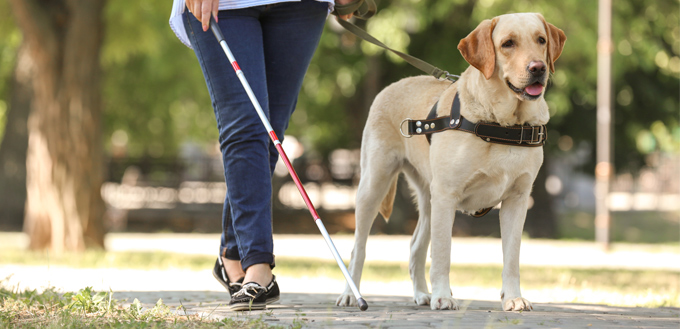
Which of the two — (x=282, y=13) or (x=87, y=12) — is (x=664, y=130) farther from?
(x=282, y=13)

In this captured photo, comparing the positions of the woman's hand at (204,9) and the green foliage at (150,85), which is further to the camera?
the green foliage at (150,85)

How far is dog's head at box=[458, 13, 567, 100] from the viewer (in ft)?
12.4

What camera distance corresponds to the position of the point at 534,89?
377cm

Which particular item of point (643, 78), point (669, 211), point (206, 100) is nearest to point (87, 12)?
point (206, 100)

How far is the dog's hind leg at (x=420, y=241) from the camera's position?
4688 millimetres

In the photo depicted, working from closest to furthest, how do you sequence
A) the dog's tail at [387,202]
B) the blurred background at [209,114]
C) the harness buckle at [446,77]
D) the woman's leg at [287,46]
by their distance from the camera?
the woman's leg at [287,46] → the harness buckle at [446,77] → the dog's tail at [387,202] → the blurred background at [209,114]

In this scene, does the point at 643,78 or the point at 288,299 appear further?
the point at 643,78

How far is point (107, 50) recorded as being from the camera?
45.1ft

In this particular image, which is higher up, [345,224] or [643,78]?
[643,78]

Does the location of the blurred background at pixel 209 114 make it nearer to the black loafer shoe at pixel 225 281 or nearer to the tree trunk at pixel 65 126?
the tree trunk at pixel 65 126

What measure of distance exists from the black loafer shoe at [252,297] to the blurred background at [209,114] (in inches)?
306

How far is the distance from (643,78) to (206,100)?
9925mm

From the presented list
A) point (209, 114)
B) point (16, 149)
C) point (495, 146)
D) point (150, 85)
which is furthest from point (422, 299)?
point (209, 114)

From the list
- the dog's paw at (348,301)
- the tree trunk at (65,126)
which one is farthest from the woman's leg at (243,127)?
the tree trunk at (65,126)
